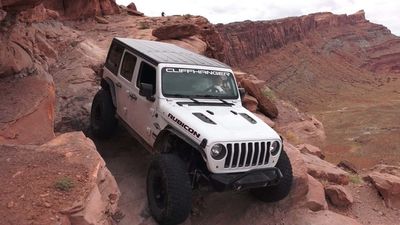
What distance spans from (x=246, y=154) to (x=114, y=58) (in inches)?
176

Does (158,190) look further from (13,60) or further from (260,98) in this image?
(260,98)

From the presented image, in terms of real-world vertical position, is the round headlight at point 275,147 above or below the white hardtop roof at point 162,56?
below

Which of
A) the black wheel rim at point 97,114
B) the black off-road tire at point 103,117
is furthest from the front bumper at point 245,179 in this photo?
the black wheel rim at point 97,114

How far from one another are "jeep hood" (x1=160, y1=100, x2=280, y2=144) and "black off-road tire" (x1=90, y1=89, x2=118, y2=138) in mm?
2247

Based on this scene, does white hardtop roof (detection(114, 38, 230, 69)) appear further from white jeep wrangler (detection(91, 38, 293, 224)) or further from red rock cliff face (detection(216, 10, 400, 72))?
red rock cliff face (detection(216, 10, 400, 72))

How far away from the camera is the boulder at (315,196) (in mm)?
7934

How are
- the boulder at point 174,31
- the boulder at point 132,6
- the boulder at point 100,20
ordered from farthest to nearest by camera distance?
the boulder at point 132,6
the boulder at point 100,20
the boulder at point 174,31

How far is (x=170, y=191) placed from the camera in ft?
20.5

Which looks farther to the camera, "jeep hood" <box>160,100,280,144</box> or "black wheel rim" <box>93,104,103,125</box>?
"black wheel rim" <box>93,104,103,125</box>

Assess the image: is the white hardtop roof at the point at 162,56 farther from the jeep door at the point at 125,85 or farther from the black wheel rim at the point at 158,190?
the black wheel rim at the point at 158,190

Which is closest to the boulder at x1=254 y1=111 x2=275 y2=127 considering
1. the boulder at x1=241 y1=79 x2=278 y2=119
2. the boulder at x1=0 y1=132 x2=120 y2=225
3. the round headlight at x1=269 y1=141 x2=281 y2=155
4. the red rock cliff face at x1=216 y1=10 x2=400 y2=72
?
the boulder at x1=241 y1=79 x2=278 y2=119

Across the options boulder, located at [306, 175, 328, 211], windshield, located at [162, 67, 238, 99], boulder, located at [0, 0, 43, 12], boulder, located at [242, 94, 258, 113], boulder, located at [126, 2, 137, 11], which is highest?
boulder, located at [0, 0, 43, 12]

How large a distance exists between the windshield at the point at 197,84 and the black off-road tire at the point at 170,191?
139cm

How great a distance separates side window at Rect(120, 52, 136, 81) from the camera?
8637mm
